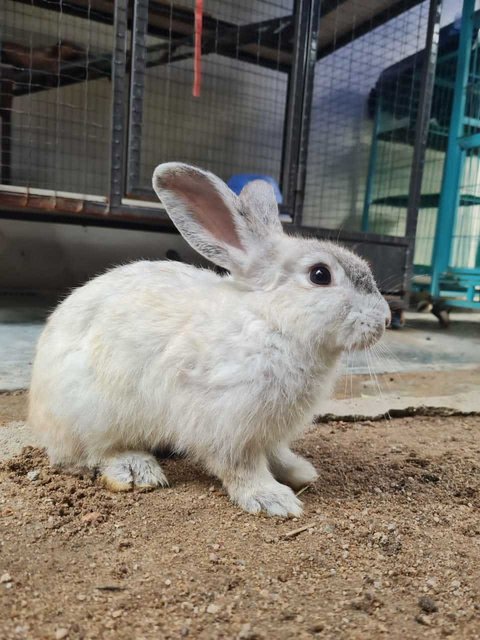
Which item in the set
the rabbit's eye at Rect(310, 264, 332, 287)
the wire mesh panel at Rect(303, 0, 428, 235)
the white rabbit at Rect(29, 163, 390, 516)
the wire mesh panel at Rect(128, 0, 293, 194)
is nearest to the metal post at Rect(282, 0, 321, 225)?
the wire mesh panel at Rect(128, 0, 293, 194)

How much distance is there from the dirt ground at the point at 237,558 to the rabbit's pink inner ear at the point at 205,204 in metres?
0.82

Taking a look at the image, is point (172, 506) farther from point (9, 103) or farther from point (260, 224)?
point (9, 103)

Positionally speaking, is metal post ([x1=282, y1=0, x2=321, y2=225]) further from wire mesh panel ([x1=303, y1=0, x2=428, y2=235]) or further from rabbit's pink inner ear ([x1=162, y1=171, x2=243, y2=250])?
rabbit's pink inner ear ([x1=162, y1=171, x2=243, y2=250])

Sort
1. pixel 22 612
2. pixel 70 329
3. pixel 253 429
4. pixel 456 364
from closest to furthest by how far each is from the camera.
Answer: pixel 22 612 < pixel 253 429 < pixel 70 329 < pixel 456 364

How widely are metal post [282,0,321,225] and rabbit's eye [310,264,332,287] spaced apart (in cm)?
289

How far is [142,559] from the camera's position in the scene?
1.27 meters

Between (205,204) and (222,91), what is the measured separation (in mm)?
5204

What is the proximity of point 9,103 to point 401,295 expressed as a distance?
4.19m

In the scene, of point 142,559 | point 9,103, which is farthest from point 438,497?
point 9,103

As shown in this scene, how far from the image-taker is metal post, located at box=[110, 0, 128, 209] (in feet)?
12.1

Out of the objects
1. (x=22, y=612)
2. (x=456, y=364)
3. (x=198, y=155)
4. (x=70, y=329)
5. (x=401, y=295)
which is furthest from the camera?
(x=198, y=155)

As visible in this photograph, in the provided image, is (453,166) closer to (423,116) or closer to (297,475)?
(423,116)

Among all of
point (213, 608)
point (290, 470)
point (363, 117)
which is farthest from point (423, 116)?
point (213, 608)

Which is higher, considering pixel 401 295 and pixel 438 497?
pixel 401 295
